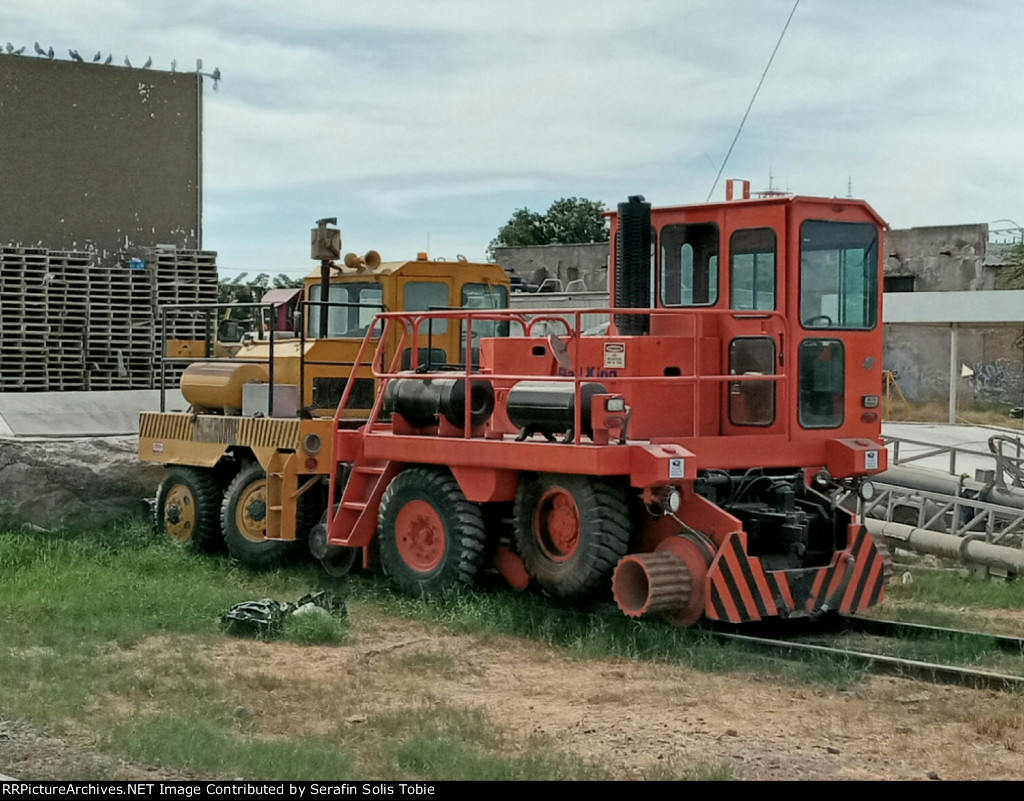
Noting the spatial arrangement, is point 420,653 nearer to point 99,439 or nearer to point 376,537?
point 376,537

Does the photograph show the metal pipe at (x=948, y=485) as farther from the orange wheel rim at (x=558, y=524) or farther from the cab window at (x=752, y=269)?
the orange wheel rim at (x=558, y=524)

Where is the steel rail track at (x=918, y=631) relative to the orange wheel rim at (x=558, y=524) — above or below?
below

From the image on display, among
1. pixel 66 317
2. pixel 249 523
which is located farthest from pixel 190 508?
pixel 66 317

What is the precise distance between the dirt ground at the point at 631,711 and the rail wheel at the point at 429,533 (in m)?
1.07

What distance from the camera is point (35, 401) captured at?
56.6ft

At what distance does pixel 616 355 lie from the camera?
434 inches

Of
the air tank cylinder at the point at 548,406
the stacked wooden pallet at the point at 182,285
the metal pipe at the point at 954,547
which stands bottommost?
the metal pipe at the point at 954,547

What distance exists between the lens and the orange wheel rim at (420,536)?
1155cm

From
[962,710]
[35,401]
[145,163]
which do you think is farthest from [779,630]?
[145,163]

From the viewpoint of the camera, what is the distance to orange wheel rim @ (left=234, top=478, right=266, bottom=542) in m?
13.5

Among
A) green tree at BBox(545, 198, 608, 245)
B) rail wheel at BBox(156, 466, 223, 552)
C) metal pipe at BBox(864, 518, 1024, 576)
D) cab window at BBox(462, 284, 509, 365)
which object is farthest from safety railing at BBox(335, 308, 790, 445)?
green tree at BBox(545, 198, 608, 245)

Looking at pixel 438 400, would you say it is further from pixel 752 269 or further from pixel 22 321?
pixel 22 321

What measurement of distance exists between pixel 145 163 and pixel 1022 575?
15805mm

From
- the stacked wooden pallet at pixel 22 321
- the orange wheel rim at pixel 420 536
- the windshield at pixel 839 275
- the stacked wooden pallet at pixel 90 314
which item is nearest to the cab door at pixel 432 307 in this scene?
the orange wheel rim at pixel 420 536
